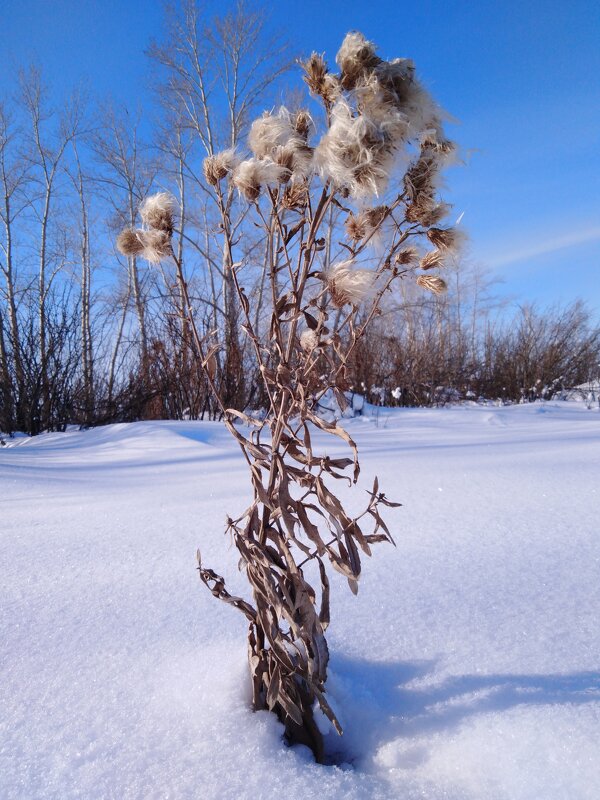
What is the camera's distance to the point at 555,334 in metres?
9.91

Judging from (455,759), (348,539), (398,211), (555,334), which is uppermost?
(555,334)

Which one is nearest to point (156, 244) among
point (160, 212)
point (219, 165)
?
point (160, 212)

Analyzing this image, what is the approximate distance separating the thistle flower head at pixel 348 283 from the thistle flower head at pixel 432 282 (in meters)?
0.13

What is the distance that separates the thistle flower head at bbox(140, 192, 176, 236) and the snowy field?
2.26ft

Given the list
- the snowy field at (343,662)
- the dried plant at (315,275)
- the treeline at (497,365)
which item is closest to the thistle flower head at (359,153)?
the dried plant at (315,275)

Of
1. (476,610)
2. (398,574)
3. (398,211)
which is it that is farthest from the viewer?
(398,574)

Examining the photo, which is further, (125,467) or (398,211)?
(125,467)

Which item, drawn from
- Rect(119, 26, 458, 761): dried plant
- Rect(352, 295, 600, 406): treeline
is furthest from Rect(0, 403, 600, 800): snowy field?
Rect(352, 295, 600, 406): treeline

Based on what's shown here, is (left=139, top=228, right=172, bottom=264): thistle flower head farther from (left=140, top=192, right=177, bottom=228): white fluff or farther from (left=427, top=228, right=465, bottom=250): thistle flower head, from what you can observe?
(left=427, top=228, right=465, bottom=250): thistle flower head

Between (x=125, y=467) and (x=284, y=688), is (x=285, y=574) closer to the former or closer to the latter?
(x=284, y=688)

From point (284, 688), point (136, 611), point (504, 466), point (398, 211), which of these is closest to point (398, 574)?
point (284, 688)

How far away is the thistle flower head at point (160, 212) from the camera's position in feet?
2.53

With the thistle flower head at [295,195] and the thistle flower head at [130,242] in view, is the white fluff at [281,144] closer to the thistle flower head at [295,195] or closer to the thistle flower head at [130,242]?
the thistle flower head at [295,195]

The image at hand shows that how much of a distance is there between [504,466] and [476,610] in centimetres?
130
